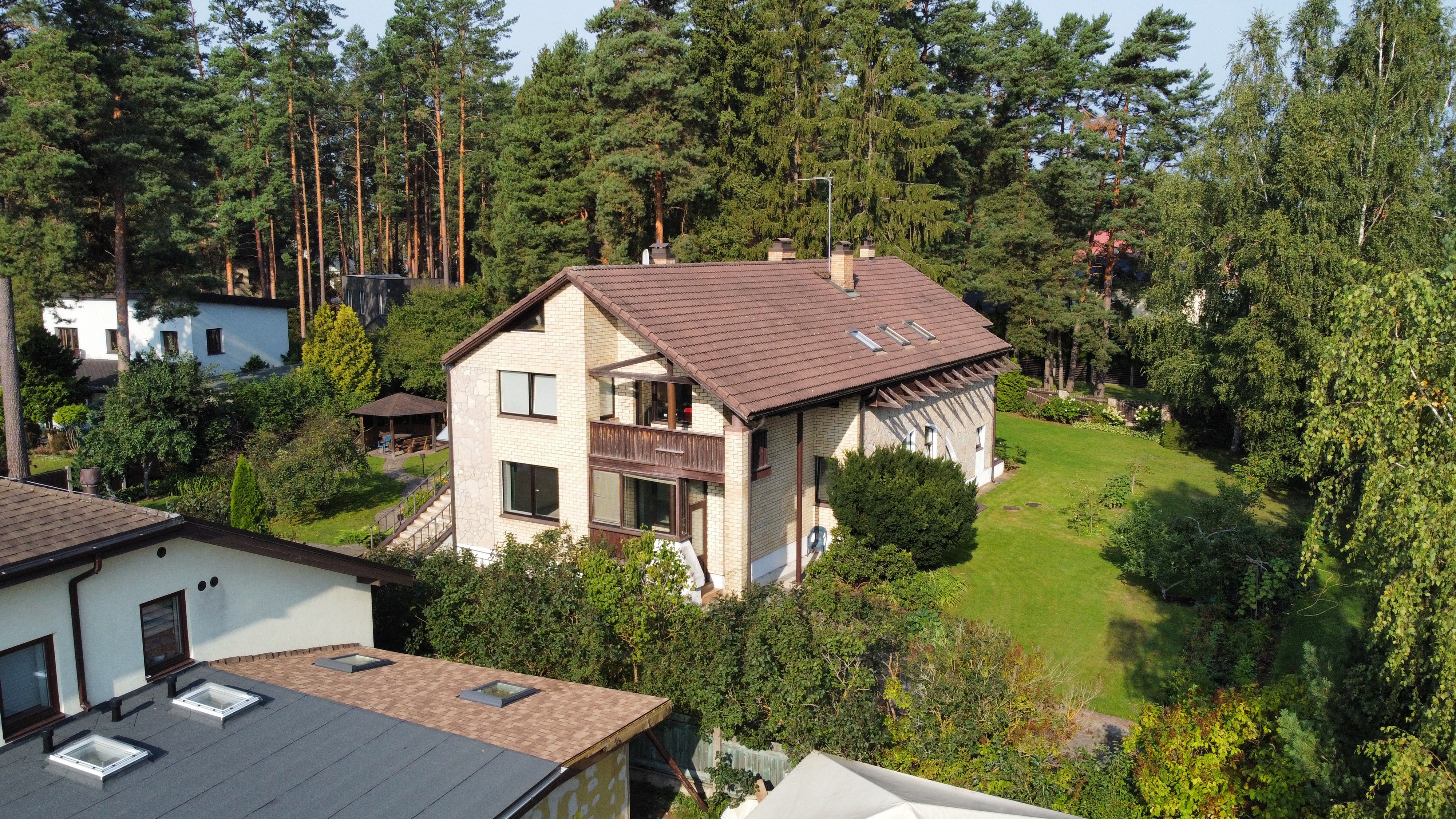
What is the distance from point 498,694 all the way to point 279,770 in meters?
2.90

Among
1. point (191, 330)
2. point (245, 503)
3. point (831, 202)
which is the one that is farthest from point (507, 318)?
point (191, 330)

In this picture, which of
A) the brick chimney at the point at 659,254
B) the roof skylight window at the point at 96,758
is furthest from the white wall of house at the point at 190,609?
the brick chimney at the point at 659,254

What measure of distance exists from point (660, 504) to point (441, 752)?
1157 centimetres

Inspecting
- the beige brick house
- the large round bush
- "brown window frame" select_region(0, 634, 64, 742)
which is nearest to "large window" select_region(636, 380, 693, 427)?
the beige brick house

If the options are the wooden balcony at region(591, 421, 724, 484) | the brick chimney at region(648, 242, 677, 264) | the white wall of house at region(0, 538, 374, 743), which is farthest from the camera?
the brick chimney at region(648, 242, 677, 264)

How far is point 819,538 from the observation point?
23641 mm

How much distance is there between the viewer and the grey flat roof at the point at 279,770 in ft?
31.4

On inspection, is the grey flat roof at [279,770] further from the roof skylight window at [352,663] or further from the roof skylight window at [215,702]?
the roof skylight window at [352,663]

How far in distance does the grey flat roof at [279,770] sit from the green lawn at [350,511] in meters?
16.1

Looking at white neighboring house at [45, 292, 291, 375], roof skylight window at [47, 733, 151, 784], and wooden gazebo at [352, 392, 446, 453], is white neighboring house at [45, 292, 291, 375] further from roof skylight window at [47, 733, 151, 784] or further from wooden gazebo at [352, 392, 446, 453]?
roof skylight window at [47, 733, 151, 784]

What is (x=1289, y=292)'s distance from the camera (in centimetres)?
3020

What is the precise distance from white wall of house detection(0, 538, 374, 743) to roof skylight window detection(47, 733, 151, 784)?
4.22ft

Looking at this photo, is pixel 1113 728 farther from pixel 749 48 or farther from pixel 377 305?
pixel 377 305

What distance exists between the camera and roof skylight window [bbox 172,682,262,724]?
1127 cm
